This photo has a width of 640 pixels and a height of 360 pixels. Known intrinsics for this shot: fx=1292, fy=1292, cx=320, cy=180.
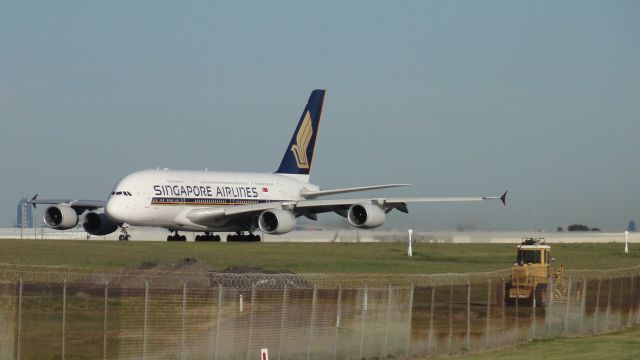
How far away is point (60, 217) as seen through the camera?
65.4 metres

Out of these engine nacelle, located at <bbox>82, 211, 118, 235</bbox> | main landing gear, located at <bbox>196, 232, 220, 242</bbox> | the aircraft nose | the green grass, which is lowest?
main landing gear, located at <bbox>196, 232, 220, 242</bbox>

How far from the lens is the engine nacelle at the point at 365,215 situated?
60719 mm

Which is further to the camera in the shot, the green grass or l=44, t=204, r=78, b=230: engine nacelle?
l=44, t=204, r=78, b=230: engine nacelle

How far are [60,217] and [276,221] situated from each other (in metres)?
11.7

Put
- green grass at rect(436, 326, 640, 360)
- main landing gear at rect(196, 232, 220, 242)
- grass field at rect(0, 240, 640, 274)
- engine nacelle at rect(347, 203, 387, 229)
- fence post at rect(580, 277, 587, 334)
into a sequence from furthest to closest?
main landing gear at rect(196, 232, 220, 242)
engine nacelle at rect(347, 203, 387, 229)
grass field at rect(0, 240, 640, 274)
fence post at rect(580, 277, 587, 334)
green grass at rect(436, 326, 640, 360)

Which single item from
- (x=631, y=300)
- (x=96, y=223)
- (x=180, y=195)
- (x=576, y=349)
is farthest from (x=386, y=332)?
(x=96, y=223)

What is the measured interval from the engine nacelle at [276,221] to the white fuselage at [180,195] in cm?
328

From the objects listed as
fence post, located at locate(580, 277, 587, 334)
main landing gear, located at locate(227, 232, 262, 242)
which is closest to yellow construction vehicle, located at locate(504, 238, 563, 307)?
fence post, located at locate(580, 277, 587, 334)

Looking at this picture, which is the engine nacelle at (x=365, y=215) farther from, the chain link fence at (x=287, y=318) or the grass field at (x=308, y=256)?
the chain link fence at (x=287, y=318)

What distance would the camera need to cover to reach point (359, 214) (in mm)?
61688

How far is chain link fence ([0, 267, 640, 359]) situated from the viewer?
65.2 feet

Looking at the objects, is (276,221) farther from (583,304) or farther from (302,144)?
(583,304)

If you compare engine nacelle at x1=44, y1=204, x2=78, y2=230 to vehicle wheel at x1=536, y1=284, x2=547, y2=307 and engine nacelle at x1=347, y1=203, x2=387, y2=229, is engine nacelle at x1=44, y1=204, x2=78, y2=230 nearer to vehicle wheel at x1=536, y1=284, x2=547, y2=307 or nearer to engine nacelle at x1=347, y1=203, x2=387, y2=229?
engine nacelle at x1=347, y1=203, x2=387, y2=229

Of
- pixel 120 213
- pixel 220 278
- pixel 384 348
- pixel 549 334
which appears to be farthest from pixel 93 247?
pixel 384 348
